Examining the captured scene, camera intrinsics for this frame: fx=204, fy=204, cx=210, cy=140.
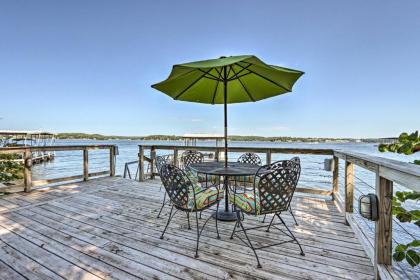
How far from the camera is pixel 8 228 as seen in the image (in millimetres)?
2602

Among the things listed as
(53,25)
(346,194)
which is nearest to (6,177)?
(346,194)

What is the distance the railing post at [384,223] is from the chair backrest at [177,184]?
164 centimetres

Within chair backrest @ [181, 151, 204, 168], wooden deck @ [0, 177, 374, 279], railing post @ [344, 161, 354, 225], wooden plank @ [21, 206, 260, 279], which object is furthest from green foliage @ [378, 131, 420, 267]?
chair backrest @ [181, 151, 204, 168]

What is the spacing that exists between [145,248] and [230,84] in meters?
2.61

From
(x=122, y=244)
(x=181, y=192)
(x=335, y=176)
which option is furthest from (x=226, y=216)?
(x=335, y=176)

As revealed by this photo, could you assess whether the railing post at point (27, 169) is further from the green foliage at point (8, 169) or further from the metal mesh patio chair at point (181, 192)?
the metal mesh patio chair at point (181, 192)

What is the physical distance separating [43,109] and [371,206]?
21.2 meters

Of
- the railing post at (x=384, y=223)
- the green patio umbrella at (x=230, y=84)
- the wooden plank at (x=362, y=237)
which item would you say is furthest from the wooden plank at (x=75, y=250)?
the wooden plank at (x=362, y=237)

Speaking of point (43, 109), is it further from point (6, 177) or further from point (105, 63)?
point (6, 177)

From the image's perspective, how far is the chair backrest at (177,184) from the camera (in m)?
2.20

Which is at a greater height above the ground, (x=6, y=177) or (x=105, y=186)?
(x=6, y=177)

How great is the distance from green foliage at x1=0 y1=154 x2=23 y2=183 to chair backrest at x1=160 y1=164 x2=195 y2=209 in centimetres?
320

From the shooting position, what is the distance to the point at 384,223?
158cm

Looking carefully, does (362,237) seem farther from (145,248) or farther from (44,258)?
(44,258)
